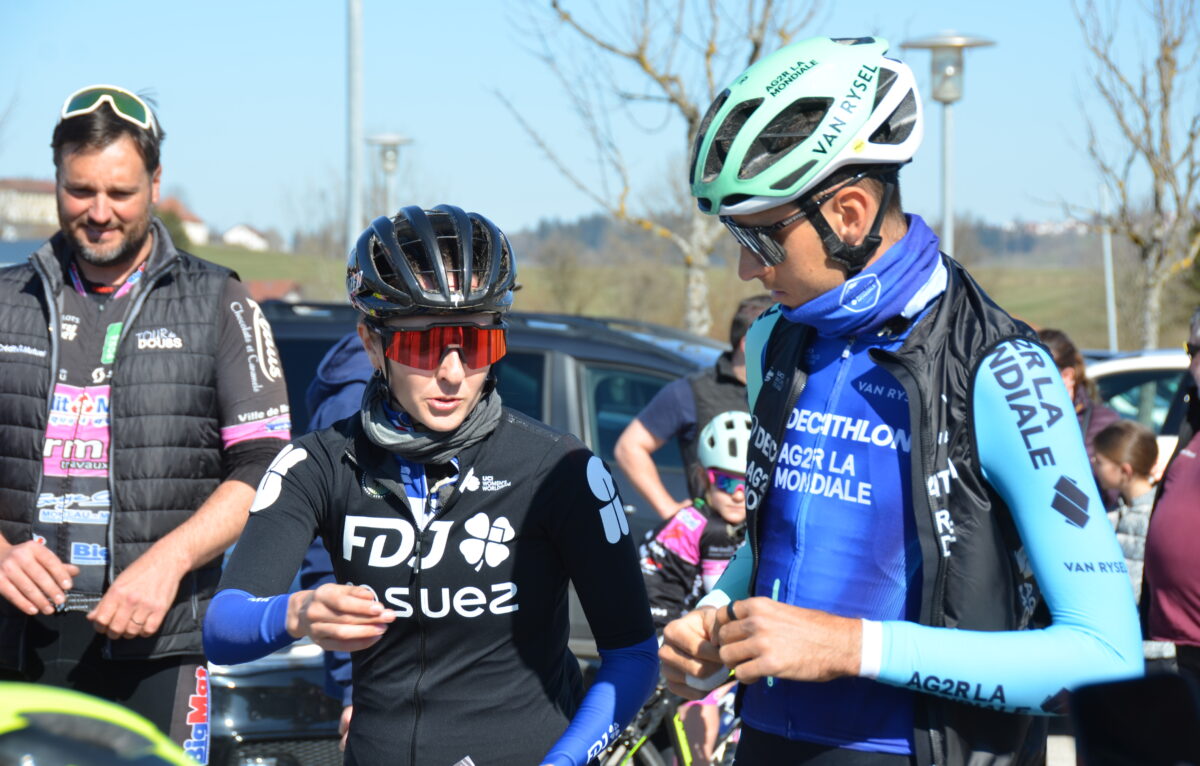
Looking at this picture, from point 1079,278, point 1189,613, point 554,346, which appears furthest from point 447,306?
point 1079,278

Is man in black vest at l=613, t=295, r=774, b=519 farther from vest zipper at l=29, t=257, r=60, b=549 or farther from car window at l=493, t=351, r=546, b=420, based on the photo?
vest zipper at l=29, t=257, r=60, b=549

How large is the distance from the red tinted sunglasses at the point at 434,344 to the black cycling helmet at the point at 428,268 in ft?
0.13

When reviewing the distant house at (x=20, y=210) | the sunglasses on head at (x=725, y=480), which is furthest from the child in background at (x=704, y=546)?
the distant house at (x=20, y=210)

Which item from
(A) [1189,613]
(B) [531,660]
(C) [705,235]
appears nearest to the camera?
(B) [531,660]

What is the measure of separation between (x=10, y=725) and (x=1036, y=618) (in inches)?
56.3

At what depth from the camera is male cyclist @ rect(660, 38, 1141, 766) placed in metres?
1.83

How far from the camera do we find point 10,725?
45.9 inches

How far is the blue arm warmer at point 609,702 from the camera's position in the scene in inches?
89.6

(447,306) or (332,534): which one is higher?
(447,306)

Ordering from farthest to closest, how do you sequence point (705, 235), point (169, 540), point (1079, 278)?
point (1079, 278), point (705, 235), point (169, 540)

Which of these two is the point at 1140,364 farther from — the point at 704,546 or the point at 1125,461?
the point at 704,546

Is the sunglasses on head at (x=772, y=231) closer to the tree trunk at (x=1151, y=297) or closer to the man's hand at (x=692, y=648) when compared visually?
the man's hand at (x=692, y=648)

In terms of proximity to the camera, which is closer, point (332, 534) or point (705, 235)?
point (332, 534)

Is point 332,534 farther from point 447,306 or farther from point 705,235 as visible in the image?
point 705,235
